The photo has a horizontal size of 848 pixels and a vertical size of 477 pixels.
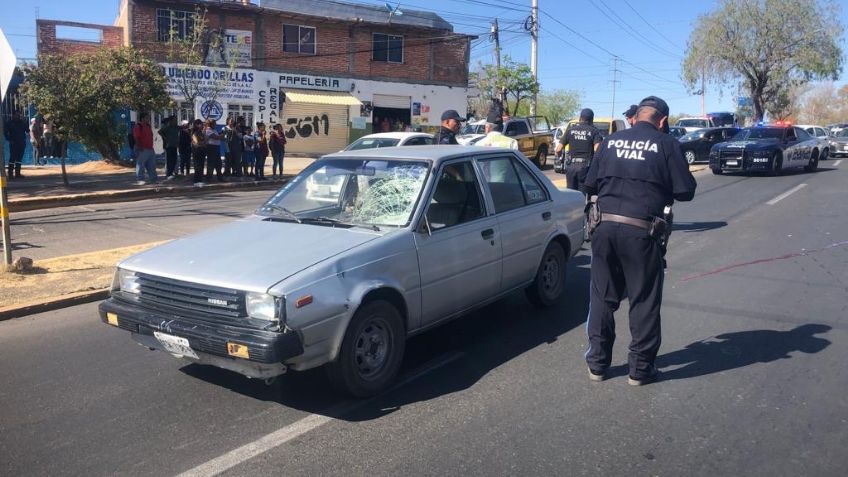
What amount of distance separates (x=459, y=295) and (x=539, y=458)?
171cm

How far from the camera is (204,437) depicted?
3.91 meters

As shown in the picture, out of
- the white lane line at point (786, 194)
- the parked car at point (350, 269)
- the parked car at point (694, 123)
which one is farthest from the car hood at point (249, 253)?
the parked car at point (694, 123)

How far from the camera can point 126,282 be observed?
4.50m

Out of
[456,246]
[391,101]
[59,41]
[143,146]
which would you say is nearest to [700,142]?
[391,101]

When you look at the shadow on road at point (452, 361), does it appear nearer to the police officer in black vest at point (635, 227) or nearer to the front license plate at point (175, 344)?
the front license plate at point (175, 344)

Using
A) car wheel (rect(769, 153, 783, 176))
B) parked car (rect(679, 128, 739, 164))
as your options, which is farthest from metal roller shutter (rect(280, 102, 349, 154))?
car wheel (rect(769, 153, 783, 176))

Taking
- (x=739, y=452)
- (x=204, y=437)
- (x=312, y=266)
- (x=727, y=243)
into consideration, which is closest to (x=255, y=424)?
(x=204, y=437)

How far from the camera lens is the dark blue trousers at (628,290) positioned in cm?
448

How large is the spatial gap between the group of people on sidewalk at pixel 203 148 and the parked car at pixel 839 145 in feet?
86.6

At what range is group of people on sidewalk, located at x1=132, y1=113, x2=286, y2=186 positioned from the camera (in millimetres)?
17109

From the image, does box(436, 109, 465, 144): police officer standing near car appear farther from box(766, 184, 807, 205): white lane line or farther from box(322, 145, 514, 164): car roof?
box(766, 184, 807, 205): white lane line

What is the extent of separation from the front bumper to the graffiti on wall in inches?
1177

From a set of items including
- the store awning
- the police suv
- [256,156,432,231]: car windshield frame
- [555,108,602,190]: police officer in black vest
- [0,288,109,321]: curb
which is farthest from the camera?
the store awning

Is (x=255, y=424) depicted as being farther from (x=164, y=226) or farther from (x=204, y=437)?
(x=164, y=226)
